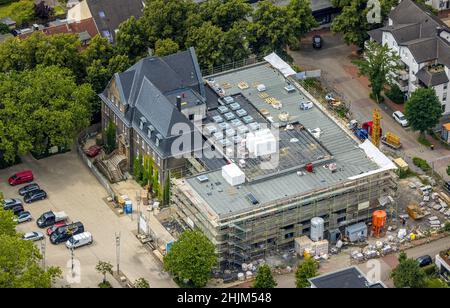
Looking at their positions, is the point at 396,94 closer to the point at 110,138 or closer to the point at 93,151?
the point at 110,138

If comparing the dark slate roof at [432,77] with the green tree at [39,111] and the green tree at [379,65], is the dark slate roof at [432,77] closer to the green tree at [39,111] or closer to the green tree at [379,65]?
the green tree at [379,65]

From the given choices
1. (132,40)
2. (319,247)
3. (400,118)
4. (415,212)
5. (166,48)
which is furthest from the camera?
(132,40)

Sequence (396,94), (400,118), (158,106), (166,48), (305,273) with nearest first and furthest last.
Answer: (305,273), (158,106), (400,118), (166,48), (396,94)

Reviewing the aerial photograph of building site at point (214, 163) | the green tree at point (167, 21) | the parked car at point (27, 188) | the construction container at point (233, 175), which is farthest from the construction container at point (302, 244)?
the green tree at point (167, 21)

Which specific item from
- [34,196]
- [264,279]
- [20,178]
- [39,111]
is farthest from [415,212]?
[20,178]

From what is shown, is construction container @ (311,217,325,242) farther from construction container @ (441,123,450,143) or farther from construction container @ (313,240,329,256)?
construction container @ (441,123,450,143)

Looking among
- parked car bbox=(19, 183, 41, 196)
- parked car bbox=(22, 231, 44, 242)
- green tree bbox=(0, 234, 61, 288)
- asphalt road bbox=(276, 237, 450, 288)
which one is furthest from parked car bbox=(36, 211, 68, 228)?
asphalt road bbox=(276, 237, 450, 288)
